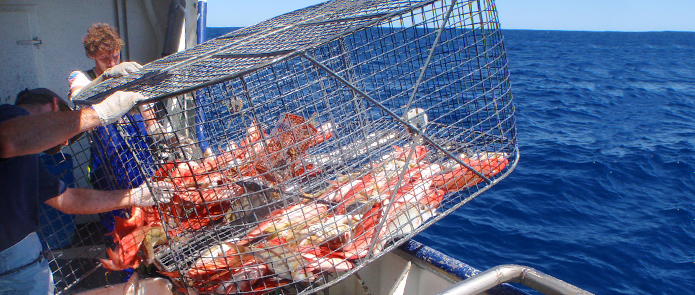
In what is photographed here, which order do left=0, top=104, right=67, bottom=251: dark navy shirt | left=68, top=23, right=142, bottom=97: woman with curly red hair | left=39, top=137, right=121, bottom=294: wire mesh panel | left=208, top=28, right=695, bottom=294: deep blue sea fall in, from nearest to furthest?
1. left=0, top=104, right=67, bottom=251: dark navy shirt
2. left=39, top=137, right=121, bottom=294: wire mesh panel
3. left=68, top=23, right=142, bottom=97: woman with curly red hair
4. left=208, top=28, right=695, bottom=294: deep blue sea

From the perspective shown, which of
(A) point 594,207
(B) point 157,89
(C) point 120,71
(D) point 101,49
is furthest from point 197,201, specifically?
(A) point 594,207

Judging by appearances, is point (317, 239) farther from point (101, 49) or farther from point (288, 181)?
point (101, 49)

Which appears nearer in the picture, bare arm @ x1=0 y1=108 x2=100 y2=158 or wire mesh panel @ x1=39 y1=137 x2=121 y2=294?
bare arm @ x1=0 y1=108 x2=100 y2=158

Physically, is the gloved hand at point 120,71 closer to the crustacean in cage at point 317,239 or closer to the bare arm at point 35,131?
the bare arm at point 35,131

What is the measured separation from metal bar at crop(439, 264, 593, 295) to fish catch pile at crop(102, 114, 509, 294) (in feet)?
1.92

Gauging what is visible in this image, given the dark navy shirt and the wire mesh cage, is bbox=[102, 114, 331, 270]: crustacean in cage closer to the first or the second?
the wire mesh cage

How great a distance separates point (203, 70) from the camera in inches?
77.0

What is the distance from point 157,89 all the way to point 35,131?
0.44m

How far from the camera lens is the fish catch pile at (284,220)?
191 cm

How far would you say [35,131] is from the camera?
162cm

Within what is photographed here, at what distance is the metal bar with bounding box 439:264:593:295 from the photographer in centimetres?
137

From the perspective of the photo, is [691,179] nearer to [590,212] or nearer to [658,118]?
[590,212]

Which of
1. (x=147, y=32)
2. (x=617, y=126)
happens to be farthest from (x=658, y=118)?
(x=147, y=32)

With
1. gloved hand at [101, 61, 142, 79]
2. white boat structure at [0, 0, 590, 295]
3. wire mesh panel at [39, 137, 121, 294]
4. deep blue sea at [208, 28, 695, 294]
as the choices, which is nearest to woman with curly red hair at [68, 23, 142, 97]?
gloved hand at [101, 61, 142, 79]
